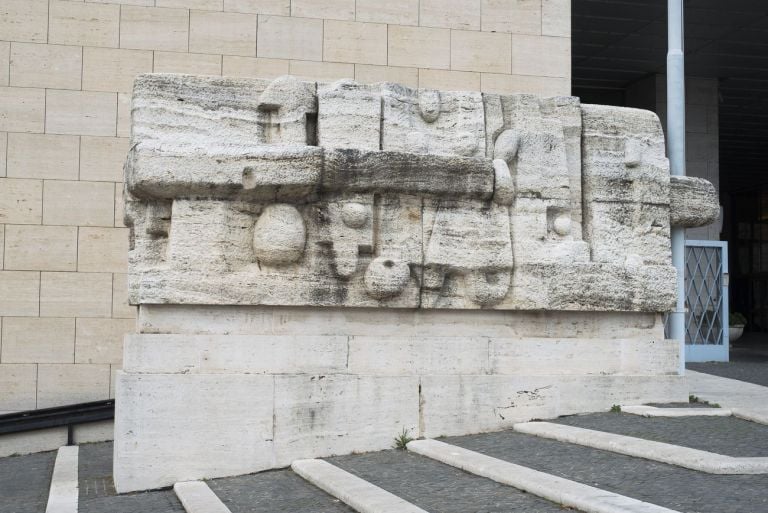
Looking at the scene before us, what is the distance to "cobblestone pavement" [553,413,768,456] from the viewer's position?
6.00m

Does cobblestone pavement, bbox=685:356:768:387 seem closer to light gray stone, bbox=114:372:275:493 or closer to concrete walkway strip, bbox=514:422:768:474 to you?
concrete walkway strip, bbox=514:422:768:474

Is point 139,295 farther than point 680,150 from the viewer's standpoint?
No

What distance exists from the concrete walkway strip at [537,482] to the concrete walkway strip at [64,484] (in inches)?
96.5

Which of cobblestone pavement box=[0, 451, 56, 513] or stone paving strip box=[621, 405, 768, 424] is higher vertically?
stone paving strip box=[621, 405, 768, 424]

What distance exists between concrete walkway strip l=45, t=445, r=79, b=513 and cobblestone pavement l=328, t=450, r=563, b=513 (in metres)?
1.84

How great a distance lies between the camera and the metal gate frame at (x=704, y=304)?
14641 mm

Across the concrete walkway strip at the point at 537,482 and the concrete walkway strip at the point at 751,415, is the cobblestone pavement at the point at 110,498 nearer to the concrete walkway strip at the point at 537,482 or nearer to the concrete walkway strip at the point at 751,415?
the concrete walkway strip at the point at 537,482

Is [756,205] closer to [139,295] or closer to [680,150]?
[680,150]

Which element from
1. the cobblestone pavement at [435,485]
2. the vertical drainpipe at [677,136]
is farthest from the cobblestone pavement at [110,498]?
the vertical drainpipe at [677,136]

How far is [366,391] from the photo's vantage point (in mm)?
7062

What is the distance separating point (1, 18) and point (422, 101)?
4.79 metres

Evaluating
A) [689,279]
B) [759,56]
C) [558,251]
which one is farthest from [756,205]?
[558,251]

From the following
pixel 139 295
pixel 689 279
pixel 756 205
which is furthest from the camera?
pixel 756 205

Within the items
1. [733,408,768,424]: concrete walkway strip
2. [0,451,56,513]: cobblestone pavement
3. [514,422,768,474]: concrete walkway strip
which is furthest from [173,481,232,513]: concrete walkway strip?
[733,408,768,424]: concrete walkway strip
